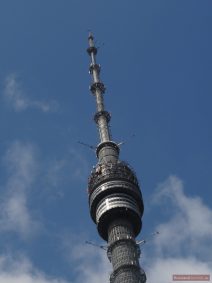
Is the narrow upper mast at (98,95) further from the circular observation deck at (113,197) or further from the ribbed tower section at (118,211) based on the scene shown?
the circular observation deck at (113,197)

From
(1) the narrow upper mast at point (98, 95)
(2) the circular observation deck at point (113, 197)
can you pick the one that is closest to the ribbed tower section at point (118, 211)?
(2) the circular observation deck at point (113, 197)

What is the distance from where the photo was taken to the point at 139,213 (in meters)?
127

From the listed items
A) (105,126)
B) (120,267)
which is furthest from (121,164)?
(120,267)

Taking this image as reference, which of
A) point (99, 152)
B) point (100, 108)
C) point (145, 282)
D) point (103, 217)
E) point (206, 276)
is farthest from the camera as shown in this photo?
point (100, 108)

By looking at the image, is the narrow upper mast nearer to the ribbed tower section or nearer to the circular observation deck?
the ribbed tower section

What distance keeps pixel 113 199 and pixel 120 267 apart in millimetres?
14321

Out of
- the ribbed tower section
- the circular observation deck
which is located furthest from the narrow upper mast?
the circular observation deck

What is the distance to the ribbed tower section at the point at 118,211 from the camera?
117500 millimetres

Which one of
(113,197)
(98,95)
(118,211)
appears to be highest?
(98,95)

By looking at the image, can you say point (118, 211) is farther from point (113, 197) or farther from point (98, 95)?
point (98, 95)

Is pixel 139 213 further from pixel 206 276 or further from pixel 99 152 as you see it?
pixel 206 276

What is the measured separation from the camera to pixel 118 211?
12412cm

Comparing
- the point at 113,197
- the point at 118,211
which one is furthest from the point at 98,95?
the point at 118,211

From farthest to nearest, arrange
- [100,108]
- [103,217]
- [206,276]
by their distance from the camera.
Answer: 1. [100,108]
2. [103,217]
3. [206,276]
